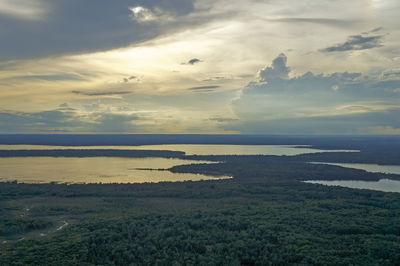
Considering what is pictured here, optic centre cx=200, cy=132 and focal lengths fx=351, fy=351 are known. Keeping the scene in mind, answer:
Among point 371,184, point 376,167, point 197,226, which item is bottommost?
point 197,226

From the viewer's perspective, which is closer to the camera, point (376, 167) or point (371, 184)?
point (371, 184)

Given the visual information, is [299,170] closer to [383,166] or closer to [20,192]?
[383,166]

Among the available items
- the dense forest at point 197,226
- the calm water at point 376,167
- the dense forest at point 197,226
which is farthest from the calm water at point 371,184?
the calm water at point 376,167

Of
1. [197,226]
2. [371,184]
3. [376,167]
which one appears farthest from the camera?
[376,167]

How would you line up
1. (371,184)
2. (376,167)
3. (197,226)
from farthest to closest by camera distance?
(376,167) → (371,184) → (197,226)

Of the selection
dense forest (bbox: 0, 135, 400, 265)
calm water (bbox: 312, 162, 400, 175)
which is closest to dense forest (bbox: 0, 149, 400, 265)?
dense forest (bbox: 0, 135, 400, 265)

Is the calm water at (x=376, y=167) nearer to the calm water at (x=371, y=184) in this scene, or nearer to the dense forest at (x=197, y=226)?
the calm water at (x=371, y=184)

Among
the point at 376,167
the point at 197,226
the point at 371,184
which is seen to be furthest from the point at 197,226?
the point at 376,167

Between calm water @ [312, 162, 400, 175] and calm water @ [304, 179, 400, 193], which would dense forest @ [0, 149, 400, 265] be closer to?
calm water @ [304, 179, 400, 193]

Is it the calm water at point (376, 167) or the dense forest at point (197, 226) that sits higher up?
the calm water at point (376, 167)

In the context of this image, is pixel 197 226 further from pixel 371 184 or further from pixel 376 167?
pixel 376 167

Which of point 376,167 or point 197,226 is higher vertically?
point 376,167
